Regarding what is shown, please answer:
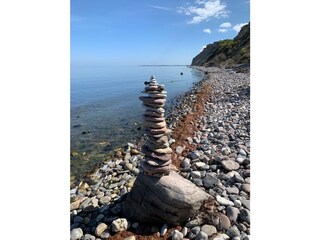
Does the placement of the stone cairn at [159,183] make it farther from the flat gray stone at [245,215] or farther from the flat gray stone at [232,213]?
the flat gray stone at [245,215]

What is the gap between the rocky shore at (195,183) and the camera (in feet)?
12.5

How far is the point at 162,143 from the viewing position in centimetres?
380

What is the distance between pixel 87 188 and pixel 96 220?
1903mm

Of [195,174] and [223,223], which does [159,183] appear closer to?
[223,223]

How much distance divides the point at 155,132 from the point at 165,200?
101 cm

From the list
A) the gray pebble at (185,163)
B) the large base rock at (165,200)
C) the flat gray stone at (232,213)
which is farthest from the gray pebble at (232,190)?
the gray pebble at (185,163)

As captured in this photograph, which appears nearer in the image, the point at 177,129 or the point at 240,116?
the point at 177,129

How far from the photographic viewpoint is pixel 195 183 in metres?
5.09

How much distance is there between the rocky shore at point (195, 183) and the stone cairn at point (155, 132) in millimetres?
911

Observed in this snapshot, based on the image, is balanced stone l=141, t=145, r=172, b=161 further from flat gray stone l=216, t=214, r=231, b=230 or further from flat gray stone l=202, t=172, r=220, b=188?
flat gray stone l=202, t=172, r=220, b=188
